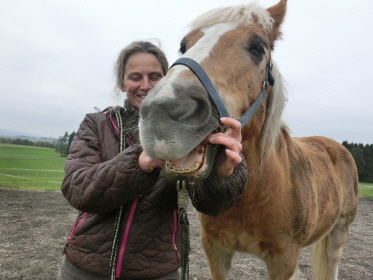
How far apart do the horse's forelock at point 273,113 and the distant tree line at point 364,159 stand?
80.1 feet

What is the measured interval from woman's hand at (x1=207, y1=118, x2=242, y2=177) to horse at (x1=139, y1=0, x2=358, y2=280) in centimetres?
5

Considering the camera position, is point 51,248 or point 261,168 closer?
point 261,168

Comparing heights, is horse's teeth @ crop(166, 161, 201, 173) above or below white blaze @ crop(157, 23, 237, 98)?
below

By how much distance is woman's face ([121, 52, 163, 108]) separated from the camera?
190cm

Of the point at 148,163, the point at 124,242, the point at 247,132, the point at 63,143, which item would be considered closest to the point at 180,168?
the point at 148,163

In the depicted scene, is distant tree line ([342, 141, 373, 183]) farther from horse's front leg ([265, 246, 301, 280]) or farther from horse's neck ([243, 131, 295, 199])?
horse's neck ([243, 131, 295, 199])

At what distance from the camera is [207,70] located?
4.84 feet

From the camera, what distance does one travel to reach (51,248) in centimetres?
510

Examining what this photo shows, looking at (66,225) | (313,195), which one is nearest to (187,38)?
(313,195)

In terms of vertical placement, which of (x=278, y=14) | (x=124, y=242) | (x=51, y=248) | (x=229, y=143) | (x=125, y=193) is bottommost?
(x=51, y=248)

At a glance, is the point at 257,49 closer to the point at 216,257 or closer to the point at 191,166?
the point at 191,166

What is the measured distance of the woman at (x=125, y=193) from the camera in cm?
141

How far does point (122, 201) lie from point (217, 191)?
49 centimetres

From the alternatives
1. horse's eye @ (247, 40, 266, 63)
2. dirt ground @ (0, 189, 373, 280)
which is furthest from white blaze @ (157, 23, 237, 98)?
dirt ground @ (0, 189, 373, 280)
